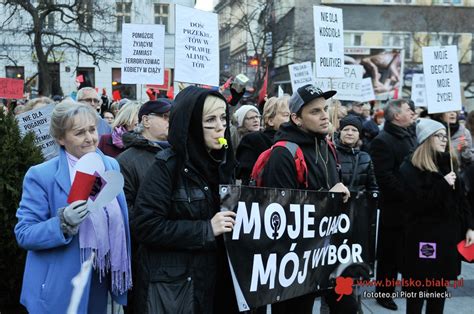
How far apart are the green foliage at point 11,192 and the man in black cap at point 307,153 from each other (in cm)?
189

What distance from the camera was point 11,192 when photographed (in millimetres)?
4180

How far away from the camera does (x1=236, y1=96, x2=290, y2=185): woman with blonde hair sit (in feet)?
18.7

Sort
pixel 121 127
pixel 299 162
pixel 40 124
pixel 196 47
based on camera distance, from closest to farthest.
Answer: pixel 299 162 < pixel 121 127 < pixel 40 124 < pixel 196 47

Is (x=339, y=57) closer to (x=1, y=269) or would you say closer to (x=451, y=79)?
(x=451, y=79)

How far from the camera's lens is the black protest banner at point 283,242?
3.13 metres

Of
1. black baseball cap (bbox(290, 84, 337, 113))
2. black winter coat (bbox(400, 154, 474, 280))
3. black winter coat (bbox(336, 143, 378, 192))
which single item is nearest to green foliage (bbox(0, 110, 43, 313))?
black baseball cap (bbox(290, 84, 337, 113))

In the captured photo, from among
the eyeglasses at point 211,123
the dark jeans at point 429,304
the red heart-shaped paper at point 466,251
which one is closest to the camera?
the eyeglasses at point 211,123

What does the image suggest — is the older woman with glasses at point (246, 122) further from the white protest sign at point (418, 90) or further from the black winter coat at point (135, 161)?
the white protest sign at point (418, 90)

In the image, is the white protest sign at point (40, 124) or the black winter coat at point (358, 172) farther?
the white protest sign at point (40, 124)

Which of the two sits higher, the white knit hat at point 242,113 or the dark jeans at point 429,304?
the white knit hat at point 242,113

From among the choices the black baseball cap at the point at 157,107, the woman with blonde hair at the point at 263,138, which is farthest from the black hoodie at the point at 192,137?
the woman with blonde hair at the point at 263,138

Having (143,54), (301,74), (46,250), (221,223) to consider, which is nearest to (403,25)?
(301,74)

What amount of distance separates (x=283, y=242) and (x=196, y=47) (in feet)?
12.3

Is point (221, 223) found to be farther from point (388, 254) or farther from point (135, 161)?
point (388, 254)
